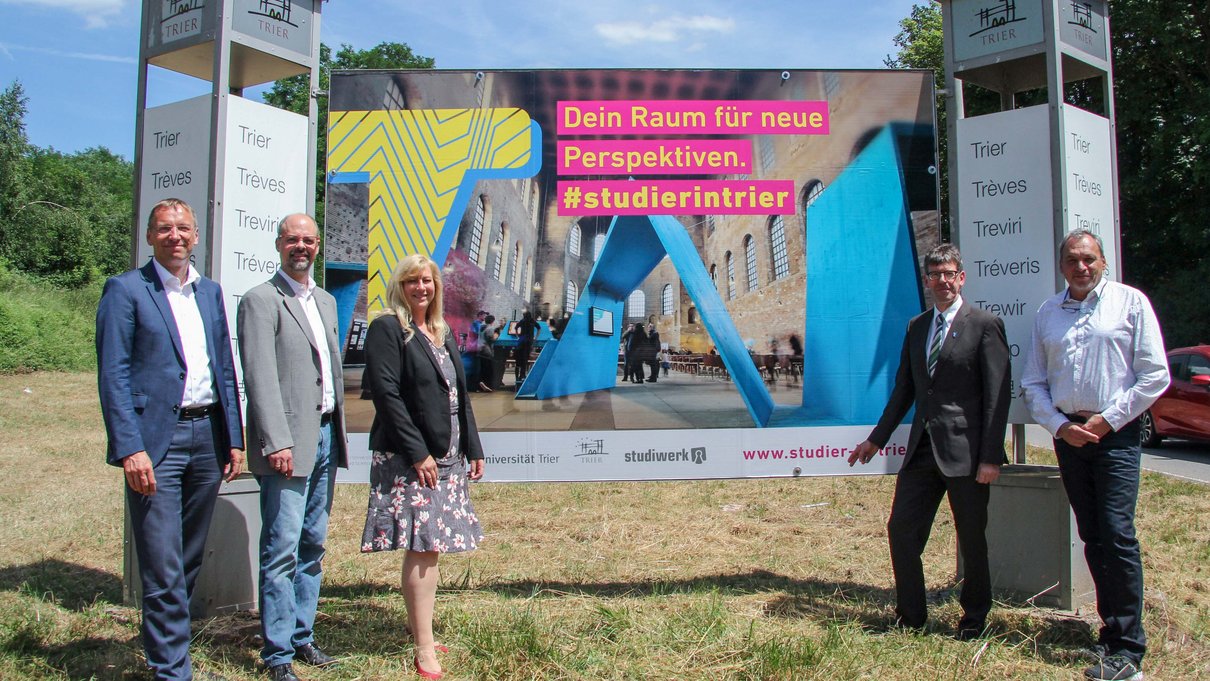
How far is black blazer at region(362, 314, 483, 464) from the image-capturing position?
3627mm

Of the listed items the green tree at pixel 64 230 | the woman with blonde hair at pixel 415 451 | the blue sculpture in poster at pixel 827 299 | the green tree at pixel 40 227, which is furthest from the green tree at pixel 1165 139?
the green tree at pixel 64 230

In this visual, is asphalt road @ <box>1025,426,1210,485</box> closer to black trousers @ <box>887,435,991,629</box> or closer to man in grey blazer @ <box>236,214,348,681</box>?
black trousers @ <box>887,435,991,629</box>

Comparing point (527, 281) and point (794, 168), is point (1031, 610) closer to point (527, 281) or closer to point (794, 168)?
point (794, 168)

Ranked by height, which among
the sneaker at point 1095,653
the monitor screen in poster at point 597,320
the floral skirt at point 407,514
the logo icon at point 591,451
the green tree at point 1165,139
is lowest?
the sneaker at point 1095,653

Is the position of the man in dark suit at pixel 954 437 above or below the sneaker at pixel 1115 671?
above

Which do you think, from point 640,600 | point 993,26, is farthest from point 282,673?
point 993,26

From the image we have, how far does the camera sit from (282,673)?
3.67m

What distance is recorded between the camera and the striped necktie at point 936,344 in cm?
430

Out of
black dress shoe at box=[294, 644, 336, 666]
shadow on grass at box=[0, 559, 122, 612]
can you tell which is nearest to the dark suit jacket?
black dress shoe at box=[294, 644, 336, 666]

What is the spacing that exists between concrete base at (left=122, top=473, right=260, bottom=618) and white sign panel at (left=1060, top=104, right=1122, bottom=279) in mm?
4879

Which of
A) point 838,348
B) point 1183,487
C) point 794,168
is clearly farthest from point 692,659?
point 1183,487

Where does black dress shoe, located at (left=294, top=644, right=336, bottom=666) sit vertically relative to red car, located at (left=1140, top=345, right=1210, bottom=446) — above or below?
below

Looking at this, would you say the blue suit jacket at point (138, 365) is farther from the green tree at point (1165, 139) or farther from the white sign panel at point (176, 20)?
the green tree at point (1165, 139)

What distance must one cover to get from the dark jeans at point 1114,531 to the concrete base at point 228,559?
4.28 m
